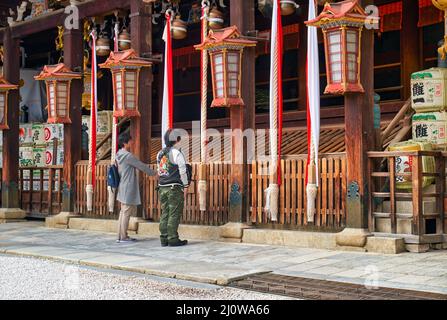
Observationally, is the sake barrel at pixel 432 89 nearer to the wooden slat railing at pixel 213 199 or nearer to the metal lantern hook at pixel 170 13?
the wooden slat railing at pixel 213 199

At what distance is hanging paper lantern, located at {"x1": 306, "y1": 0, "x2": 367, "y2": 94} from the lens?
9.94 m

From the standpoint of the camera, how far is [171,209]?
1130 cm

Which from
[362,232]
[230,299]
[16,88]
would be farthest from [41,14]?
[230,299]

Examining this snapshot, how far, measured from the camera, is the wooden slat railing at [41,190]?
1646cm

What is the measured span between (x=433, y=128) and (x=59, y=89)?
8.61 meters

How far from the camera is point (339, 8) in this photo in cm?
1003

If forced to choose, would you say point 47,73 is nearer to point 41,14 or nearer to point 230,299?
point 41,14

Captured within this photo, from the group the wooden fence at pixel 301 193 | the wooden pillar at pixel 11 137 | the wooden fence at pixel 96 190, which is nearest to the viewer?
the wooden fence at pixel 301 193

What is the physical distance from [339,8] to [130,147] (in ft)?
19.1

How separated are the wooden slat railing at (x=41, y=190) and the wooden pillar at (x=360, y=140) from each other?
8.35 metres

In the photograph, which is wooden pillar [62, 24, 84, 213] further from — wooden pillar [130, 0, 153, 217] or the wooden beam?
wooden pillar [130, 0, 153, 217]

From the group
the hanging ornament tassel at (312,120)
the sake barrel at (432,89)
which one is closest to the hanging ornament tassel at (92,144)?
the hanging ornament tassel at (312,120)

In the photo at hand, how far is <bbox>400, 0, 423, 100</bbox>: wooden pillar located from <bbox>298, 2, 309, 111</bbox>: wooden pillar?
7.90 feet

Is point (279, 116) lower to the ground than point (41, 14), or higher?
lower
